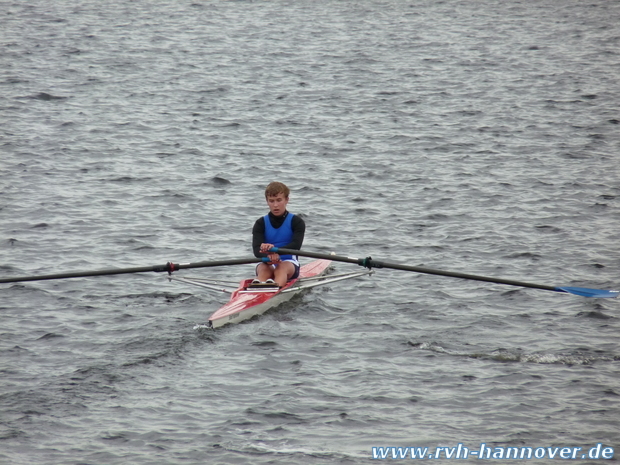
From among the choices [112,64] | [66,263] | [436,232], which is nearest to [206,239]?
[66,263]

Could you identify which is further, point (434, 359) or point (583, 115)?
point (583, 115)

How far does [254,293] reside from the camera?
12922mm

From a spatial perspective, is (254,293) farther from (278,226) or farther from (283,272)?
(278,226)

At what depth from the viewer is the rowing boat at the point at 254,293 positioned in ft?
40.1

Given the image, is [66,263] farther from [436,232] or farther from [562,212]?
[562,212]

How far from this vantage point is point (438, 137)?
25.0 metres

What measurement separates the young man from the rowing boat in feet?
0.55

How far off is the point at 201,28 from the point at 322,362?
33.7 m

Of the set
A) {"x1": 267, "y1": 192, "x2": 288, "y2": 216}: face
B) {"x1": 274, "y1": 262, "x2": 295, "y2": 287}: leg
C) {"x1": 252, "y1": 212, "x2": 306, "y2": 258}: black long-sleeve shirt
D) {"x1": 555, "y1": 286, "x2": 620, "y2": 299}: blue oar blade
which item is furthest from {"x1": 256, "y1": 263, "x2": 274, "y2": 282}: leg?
{"x1": 555, "y1": 286, "x2": 620, "y2": 299}: blue oar blade

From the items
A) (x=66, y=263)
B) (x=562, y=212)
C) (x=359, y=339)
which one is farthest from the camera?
(x=562, y=212)

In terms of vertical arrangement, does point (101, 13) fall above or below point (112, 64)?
above

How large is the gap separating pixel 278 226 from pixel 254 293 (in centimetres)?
119

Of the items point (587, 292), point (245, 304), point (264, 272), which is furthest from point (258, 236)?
point (587, 292)

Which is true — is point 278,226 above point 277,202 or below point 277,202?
below
